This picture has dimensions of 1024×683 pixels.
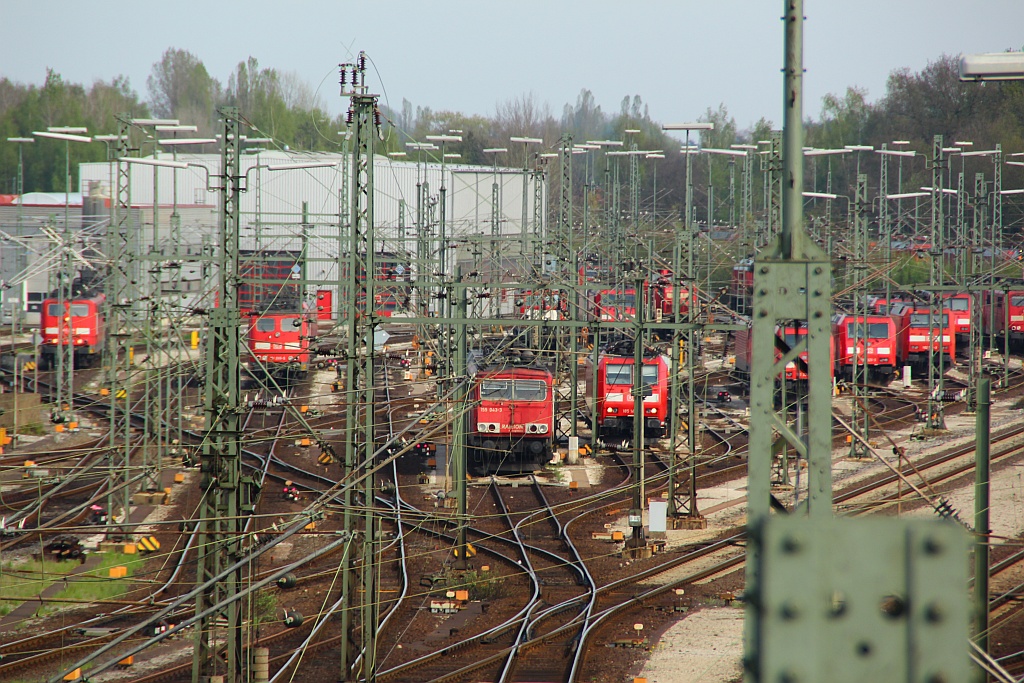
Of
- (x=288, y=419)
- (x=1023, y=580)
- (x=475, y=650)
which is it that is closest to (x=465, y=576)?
(x=475, y=650)

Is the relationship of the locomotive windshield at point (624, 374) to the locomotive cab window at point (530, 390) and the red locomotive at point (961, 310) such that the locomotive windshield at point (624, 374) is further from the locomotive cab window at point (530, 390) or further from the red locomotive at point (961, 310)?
the red locomotive at point (961, 310)

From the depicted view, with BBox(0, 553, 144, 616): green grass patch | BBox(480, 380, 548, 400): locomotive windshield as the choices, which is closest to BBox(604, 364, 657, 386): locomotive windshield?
BBox(480, 380, 548, 400): locomotive windshield

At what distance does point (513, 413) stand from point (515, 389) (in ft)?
1.67

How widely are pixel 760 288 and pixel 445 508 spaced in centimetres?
1599

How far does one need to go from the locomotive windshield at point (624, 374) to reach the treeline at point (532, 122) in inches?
1052

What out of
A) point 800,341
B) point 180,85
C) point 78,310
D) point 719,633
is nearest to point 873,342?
point 719,633

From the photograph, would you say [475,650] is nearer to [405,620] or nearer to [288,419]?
[405,620]

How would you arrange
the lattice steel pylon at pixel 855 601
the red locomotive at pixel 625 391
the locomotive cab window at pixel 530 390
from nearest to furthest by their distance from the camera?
the lattice steel pylon at pixel 855 601, the locomotive cab window at pixel 530 390, the red locomotive at pixel 625 391

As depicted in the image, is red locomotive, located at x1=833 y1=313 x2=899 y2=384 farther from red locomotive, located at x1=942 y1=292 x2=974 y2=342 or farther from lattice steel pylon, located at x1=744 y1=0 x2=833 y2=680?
lattice steel pylon, located at x1=744 y1=0 x2=833 y2=680

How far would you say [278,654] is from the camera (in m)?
12.8

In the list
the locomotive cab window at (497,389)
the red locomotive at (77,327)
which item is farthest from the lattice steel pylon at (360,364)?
the red locomotive at (77,327)

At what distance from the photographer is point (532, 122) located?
266 feet

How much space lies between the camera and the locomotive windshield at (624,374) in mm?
24797

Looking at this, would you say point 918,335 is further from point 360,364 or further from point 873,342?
point 360,364
